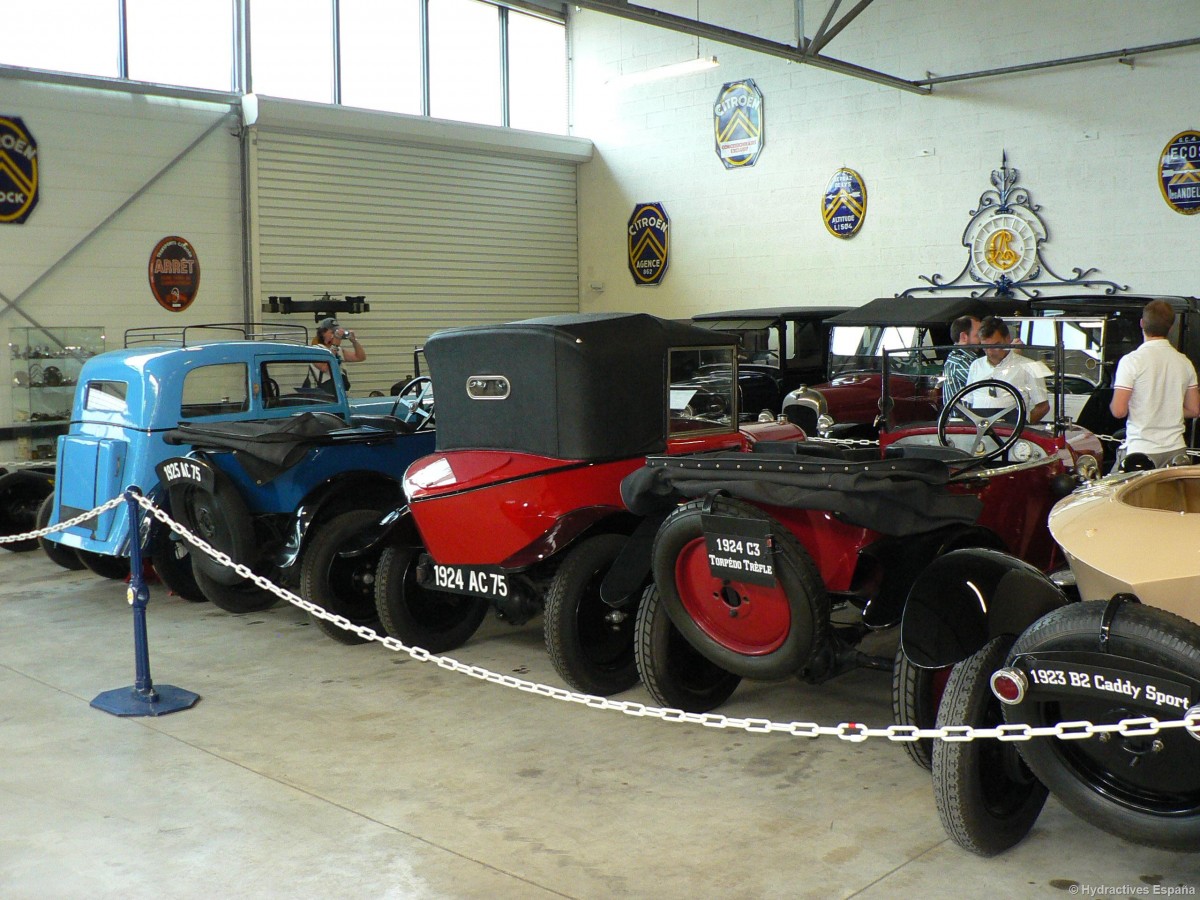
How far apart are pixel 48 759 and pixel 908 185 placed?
12.0 metres

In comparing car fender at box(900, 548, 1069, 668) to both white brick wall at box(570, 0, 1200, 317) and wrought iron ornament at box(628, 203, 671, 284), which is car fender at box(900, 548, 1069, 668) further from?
wrought iron ornament at box(628, 203, 671, 284)

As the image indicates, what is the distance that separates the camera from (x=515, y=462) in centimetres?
536

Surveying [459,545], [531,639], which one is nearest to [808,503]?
[459,545]

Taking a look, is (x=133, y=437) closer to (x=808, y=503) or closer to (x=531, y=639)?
(x=531, y=639)

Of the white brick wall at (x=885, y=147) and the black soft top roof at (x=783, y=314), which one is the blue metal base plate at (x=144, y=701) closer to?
the black soft top roof at (x=783, y=314)

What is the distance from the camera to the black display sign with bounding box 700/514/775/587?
4141 mm

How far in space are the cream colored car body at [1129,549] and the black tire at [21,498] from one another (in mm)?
7458

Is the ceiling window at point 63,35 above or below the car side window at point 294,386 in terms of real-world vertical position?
above

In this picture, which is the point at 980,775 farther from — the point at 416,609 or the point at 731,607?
the point at 416,609

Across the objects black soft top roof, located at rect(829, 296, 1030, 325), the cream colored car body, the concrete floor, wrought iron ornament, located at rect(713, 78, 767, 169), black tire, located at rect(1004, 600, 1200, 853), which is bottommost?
the concrete floor

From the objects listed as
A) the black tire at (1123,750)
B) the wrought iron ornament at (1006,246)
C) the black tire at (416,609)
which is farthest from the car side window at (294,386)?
the wrought iron ornament at (1006,246)

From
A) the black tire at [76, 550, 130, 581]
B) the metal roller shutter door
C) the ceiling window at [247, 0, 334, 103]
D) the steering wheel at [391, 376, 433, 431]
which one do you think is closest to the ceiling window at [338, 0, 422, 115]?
the ceiling window at [247, 0, 334, 103]

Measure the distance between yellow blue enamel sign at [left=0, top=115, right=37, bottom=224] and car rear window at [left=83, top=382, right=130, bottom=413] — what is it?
549cm

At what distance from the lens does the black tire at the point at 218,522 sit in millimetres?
5980
